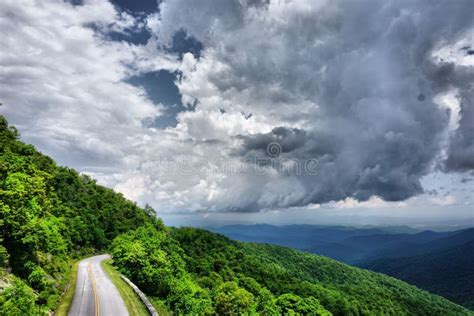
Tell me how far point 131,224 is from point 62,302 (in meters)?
83.1

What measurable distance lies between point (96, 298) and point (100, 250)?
59.7m

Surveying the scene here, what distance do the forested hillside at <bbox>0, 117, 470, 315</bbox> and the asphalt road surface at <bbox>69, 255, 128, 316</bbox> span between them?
2499 mm

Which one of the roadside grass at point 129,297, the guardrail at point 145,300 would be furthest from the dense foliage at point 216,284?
the roadside grass at point 129,297

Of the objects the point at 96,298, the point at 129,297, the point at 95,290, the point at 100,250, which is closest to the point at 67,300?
the point at 96,298

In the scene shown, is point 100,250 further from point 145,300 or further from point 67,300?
point 145,300

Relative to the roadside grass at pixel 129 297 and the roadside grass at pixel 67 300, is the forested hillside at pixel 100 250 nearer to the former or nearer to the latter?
the roadside grass at pixel 67 300

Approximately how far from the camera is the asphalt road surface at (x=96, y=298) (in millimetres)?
31234

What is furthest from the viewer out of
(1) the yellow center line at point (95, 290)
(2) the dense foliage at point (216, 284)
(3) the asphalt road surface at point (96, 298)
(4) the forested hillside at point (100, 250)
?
(2) the dense foliage at point (216, 284)

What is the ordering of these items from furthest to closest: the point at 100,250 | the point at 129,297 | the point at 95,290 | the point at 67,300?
the point at 100,250, the point at 95,290, the point at 129,297, the point at 67,300

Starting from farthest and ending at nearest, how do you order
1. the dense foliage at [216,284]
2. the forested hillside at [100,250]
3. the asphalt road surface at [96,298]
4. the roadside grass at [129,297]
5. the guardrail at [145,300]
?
the dense foliage at [216,284], the roadside grass at [129,297], the guardrail at [145,300], the asphalt road surface at [96,298], the forested hillside at [100,250]

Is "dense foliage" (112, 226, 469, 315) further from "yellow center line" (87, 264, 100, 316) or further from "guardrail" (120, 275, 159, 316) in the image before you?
"yellow center line" (87, 264, 100, 316)

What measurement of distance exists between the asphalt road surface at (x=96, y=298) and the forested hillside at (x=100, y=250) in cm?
250

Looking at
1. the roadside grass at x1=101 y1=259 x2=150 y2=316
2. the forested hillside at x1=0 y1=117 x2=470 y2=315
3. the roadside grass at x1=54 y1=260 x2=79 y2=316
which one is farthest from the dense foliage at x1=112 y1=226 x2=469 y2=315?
the roadside grass at x1=54 y1=260 x2=79 y2=316

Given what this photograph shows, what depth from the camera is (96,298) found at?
35.5 meters
